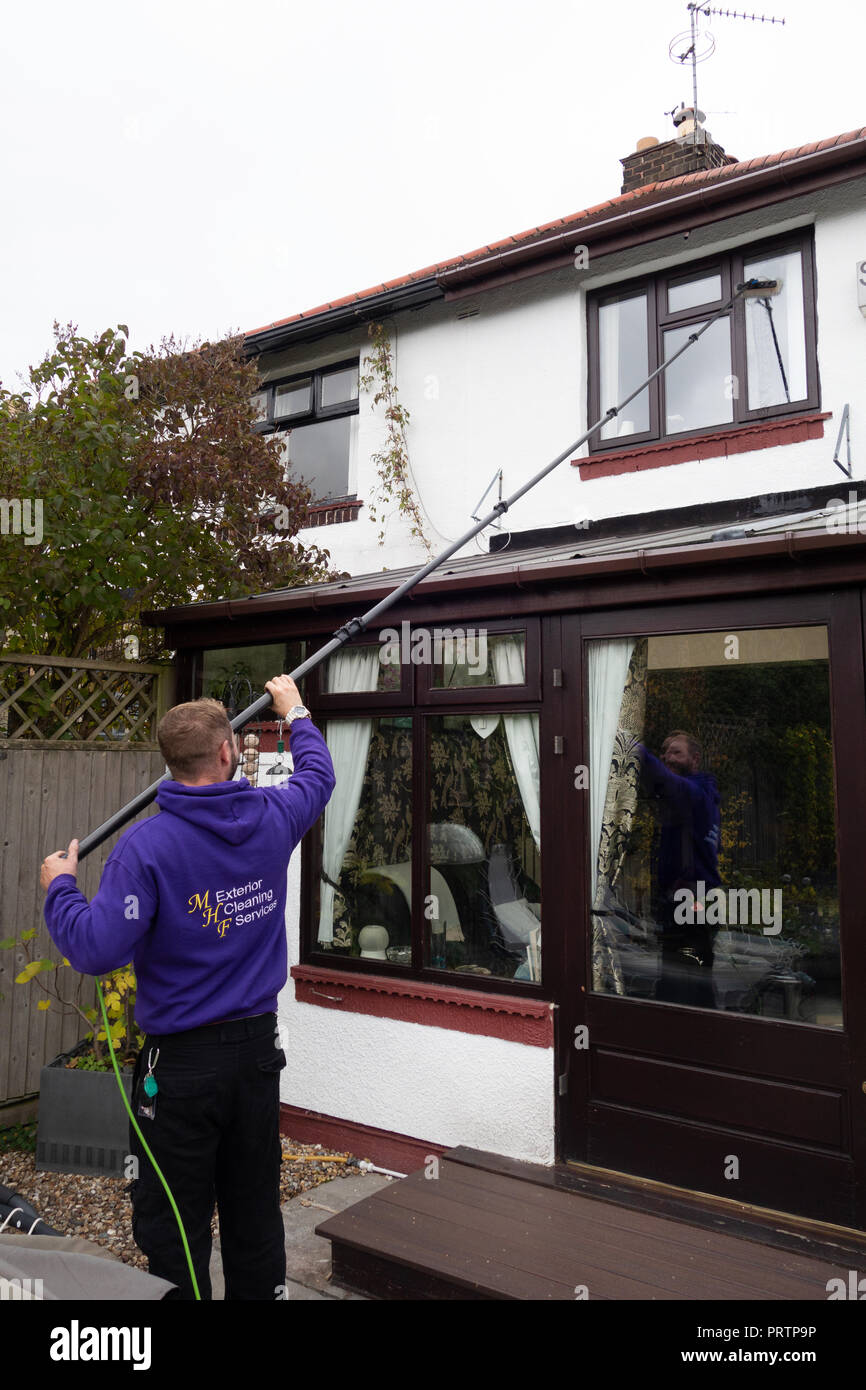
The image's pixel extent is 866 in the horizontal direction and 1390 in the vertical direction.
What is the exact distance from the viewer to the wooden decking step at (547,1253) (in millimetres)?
3113

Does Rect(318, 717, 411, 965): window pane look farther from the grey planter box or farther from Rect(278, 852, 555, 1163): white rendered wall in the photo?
the grey planter box

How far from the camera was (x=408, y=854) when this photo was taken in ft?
16.5

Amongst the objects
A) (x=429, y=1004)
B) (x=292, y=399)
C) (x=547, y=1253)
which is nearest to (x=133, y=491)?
(x=292, y=399)

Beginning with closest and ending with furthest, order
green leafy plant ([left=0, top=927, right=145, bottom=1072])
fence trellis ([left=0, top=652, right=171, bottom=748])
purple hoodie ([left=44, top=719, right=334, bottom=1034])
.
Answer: purple hoodie ([left=44, top=719, right=334, bottom=1034])
green leafy plant ([left=0, top=927, right=145, bottom=1072])
fence trellis ([left=0, top=652, right=171, bottom=748])

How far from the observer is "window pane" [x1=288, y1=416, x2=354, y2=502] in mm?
8500

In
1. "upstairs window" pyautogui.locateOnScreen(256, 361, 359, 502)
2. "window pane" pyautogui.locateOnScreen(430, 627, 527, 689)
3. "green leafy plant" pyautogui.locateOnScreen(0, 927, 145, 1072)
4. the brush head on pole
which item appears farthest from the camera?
"upstairs window" pyautogui.locateOnScreen(256, 361, 359, 502)

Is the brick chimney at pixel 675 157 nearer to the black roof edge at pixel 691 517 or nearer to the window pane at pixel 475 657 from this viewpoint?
the black roof edge at pixel 691 517

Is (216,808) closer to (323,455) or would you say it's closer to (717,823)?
(717,823)

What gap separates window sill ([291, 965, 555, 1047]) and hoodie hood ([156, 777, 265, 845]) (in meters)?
2.16

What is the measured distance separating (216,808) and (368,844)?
256cm

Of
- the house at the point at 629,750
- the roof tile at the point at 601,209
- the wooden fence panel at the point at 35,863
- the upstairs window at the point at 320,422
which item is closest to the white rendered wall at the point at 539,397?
the house at the point at 629,750

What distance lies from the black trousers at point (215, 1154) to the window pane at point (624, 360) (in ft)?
17.1

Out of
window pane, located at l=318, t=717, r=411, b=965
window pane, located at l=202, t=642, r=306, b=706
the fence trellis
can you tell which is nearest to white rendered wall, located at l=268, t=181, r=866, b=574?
window pane, located at l=202, t=642, r=306, b=706
